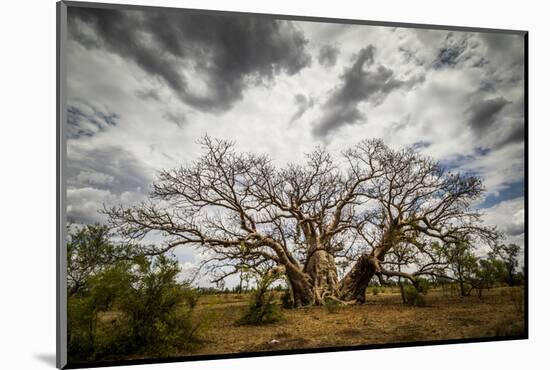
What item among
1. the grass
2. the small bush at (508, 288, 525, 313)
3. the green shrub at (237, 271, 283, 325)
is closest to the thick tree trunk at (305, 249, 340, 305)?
the grass

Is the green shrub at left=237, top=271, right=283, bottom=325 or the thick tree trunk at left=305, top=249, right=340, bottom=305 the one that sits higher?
the thick tree trunk at left=305, top=249, right=340, bottom=305

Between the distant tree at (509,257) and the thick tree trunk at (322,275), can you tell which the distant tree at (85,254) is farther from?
the distant tree at (509,257)

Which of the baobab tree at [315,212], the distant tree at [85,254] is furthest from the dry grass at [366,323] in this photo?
the distant tree at [85,254]

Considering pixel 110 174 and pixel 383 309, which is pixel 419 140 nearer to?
pixel 383 309

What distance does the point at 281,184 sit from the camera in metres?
5.47

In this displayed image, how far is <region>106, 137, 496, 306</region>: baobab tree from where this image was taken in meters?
5.21

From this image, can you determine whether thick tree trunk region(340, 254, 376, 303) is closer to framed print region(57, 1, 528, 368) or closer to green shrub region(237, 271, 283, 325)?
framed print region(57, 1, 528, 368)

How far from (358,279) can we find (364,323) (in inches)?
17.8

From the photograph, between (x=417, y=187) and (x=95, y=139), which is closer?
(x=95, y=139)

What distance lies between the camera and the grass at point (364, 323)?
201 inches

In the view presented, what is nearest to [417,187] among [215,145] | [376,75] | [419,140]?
[419,140]

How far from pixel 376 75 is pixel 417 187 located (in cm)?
119

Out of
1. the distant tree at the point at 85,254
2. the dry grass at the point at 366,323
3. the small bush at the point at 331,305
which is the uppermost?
the distant tree at the point at 85,254

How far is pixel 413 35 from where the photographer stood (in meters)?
5.66
